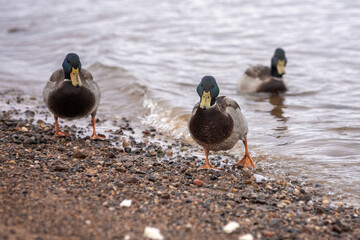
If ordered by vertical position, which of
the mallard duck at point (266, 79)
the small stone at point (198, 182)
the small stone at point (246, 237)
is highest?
the small stone at point (246, 237)

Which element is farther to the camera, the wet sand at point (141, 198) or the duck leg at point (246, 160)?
the duck leg at point (246, 160)

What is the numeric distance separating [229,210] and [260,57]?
28.2ft

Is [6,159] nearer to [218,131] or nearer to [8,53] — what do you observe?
[218,131]

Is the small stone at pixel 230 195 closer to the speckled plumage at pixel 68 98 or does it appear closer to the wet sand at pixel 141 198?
the wet sand at pixel 141 198

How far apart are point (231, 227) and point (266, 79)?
269 inches

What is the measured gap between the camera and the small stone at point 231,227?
396 centimetres

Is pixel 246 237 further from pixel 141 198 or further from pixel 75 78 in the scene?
pixel 75 78

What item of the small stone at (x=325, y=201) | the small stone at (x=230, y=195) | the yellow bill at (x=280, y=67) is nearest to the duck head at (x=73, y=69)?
the small stone at (x=230, y=195)

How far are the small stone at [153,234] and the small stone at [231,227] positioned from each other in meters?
0.54

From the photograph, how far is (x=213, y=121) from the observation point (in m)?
5.39

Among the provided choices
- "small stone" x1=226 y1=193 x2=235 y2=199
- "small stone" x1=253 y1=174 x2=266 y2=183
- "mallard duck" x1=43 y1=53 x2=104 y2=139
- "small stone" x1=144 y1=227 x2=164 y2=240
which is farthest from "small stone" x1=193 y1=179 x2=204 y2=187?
"mallard duck" x1=43 y1=53 x2=104 y2=139

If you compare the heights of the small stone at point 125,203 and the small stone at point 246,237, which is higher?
the small stone at point 125,203

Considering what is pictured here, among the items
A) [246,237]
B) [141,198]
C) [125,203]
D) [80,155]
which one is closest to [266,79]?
[80,155]

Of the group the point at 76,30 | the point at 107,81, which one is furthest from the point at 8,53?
the point at 107,81
